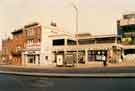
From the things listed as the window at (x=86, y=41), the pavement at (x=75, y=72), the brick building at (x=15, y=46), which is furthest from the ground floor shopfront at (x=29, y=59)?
the window at (x=86, y=41)

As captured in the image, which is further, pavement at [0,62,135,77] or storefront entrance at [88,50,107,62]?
storefront entrance at [88,50,107,62]

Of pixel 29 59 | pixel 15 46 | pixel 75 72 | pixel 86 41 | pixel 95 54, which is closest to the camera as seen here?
pixel 75 72

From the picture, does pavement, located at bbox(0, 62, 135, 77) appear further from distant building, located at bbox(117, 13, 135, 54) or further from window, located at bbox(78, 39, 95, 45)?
window, located at bbox(78, 39, 95, 45)

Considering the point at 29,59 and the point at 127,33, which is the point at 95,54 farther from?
the point at 29,59

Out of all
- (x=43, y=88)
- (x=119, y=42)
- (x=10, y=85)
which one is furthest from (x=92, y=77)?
(x=119, y=42)

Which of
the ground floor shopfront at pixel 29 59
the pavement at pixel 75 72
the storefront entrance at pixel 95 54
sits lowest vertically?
the storefront entrance at pixel 95 54

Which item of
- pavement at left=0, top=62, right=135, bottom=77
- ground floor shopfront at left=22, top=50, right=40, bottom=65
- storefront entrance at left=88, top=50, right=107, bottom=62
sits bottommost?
storefront entrance at left=88, top=50, right=107, bottom=62

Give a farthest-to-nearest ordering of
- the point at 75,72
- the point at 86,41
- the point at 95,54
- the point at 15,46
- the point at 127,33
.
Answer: the point at 127,33 < the point at 86,41 < the point at 95,54 < the point at 15,46 < the point at 75,72

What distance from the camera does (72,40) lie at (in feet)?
130

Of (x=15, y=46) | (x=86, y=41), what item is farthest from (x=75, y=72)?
(x=86, y=41)

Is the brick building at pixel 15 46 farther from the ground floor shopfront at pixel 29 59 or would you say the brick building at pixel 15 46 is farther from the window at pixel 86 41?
the window at pixel 86 41

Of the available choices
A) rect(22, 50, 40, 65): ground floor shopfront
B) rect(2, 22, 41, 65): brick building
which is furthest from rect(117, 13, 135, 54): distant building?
rect(22, 50, 40, 65): ground floor shopfront

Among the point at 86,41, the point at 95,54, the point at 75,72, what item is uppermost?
the point at 86,41

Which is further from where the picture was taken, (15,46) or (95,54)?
(95,54)
